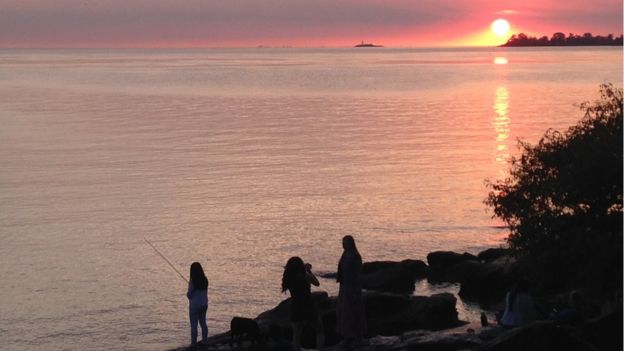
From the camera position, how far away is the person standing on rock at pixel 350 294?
18.1m

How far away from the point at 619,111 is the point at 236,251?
63.9 feet

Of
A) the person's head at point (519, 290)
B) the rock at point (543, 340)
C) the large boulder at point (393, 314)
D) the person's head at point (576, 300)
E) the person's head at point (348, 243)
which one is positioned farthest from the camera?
the large boulder at point (393, 314)

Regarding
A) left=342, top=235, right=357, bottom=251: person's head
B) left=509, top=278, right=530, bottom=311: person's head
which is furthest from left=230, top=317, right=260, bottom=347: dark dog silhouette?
left=509, top=278, right=530, bottom=311: person's head

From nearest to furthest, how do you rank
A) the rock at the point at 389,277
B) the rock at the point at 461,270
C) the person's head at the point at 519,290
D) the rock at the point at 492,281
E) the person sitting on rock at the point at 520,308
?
the person sitting on rock at the point at 520,308 < the person's head at the point at 519,290 < the rock at the point at 492,281 < the rock at the point at 389,277 < the rock at the point at 461,270

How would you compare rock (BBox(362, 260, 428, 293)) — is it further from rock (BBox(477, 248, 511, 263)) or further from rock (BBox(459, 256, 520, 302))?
rock (BBox(477, 248, 511, 263))

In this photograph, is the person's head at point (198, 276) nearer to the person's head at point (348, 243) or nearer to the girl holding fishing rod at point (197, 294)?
the girl holding fishing rod at point (197, 294)

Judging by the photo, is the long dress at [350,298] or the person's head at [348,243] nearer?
the person's head at [348,243]

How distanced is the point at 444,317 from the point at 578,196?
15.1 ft

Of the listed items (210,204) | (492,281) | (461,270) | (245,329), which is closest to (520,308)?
(245,329)

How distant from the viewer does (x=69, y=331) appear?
95.9 feet

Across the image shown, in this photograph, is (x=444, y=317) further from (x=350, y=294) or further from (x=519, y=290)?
(x=350, y=294)

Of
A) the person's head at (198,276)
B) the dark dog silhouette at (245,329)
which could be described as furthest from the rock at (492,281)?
the person's head at (198,276)

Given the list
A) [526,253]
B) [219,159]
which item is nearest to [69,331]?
[526,253]

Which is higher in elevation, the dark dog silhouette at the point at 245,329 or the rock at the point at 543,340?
the rock at the point at 543,340
